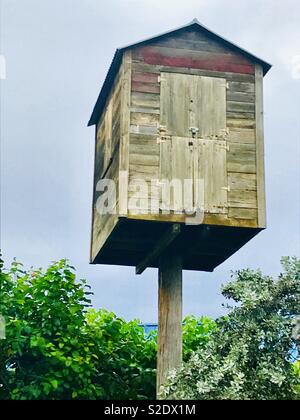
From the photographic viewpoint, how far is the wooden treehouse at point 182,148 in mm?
10000

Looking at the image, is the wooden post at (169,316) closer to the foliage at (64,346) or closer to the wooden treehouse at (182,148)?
the wooden treehouse at (182,148)

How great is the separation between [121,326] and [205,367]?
261 centimetres

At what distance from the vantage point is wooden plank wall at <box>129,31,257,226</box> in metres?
10.1

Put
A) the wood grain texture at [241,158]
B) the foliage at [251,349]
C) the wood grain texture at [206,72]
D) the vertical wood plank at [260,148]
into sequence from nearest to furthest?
the foliage at [251,349], the vertical wood plank at [260,148], the wood grain texture at [241,158], the wood grain texture at [206,72]

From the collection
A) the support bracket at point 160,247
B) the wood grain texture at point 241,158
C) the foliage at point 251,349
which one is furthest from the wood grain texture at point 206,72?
the foliage at point 251,349

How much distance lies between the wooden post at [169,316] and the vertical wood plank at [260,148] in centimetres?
138

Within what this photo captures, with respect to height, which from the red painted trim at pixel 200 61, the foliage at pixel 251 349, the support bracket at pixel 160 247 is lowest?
the foliage at pixel 251 349

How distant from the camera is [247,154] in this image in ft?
34.3

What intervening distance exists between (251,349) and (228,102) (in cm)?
292

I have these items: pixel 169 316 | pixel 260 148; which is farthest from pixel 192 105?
pixel 169 316

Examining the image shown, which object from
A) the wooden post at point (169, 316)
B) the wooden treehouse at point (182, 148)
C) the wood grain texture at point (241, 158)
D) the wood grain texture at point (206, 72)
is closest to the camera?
the wooden treehouse at point (182, 148)

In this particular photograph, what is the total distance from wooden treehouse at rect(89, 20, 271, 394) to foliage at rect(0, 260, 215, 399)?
1.05 meters

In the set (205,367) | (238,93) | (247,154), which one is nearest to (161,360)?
(205,367)
